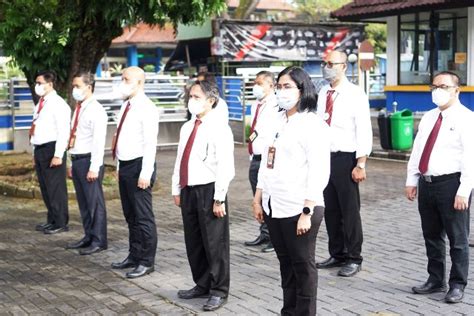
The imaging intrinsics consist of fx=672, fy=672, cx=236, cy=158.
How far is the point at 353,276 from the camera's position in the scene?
632 centimetres

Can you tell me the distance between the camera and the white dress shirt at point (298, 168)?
14.9 ft

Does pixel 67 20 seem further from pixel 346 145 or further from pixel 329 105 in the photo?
pixel 346 145

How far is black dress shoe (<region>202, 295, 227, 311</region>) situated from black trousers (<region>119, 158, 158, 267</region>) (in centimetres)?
119

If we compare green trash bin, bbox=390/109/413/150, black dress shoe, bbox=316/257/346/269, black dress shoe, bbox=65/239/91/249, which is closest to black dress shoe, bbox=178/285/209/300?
black dress shoe, bbox=316/257/346/269

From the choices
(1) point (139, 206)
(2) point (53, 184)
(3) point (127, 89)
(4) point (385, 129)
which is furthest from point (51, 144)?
(4) point (385, 129)

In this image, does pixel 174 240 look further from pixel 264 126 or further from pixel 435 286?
pixel 435 286

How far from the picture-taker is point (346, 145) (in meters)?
6.25

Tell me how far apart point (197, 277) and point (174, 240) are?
7.30 feet

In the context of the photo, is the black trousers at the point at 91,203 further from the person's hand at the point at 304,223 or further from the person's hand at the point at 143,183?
the person's hand at the point at 304,223

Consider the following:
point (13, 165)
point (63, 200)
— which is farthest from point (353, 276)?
point (13, 165)

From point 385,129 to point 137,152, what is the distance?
31.2ft

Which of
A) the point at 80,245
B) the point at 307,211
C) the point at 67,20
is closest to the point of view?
the point at 307,211

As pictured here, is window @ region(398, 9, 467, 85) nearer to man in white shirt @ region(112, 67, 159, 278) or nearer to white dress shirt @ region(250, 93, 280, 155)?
white dress shirt @ region(250, 93, 280, 155)

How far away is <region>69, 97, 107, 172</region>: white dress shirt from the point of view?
7.29m
